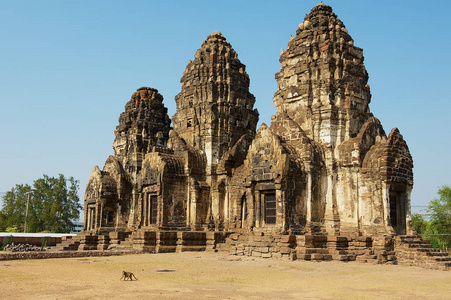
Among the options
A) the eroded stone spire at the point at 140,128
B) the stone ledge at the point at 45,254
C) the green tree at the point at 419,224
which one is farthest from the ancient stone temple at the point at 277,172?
the green tree at the point at 419,224

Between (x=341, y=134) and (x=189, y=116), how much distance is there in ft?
30.1

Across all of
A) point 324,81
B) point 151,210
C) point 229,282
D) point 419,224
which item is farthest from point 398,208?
point 419,224

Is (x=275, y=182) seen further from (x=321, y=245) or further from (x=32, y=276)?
(x=32, y=276)

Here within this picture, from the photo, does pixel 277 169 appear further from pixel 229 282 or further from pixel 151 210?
pixel 151 210

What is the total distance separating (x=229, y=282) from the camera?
1052 cm

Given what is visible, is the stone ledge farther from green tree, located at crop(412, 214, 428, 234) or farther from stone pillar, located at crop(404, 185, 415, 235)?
green tree, located at crop(412, 214, 428, 234)

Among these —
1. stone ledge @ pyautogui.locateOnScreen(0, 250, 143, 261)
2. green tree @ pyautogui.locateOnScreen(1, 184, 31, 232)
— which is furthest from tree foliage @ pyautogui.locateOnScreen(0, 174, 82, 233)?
stone ledge @ pyautogui.locateOnScreen(0, 250, 143, 261)

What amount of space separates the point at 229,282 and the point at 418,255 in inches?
315

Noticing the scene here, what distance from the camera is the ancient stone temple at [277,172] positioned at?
17.2 m

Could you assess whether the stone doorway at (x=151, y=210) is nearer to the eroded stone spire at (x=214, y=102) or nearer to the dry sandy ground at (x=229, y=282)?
the eroded stone spire at (x=214, y=102)

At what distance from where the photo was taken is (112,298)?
26.9ft

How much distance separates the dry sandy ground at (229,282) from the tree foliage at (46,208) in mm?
33277

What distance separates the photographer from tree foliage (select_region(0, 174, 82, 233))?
45478 millimetres

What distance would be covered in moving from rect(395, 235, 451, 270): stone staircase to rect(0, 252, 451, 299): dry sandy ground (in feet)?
1.93
